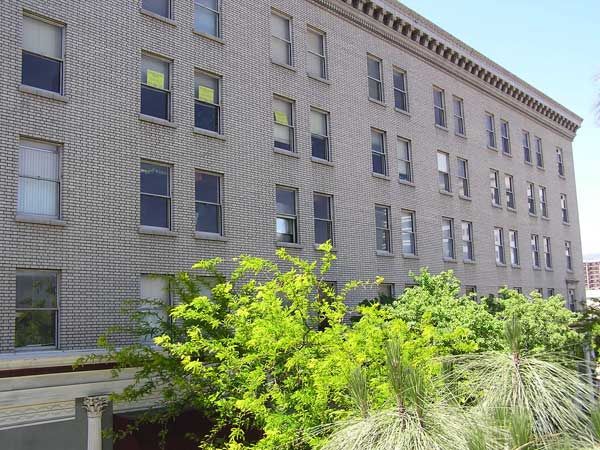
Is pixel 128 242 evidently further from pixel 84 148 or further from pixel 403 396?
pixel 403 396

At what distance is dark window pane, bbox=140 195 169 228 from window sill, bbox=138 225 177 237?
239 mm

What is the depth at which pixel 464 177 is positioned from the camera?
34344mm

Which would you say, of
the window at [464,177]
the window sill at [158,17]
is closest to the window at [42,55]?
the window sill at [158,17]

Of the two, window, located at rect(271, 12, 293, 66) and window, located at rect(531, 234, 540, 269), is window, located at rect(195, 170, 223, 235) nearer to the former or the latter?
window, located at rect(271, 12, 293, 66)

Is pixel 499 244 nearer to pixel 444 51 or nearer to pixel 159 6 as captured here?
pixel 444 51

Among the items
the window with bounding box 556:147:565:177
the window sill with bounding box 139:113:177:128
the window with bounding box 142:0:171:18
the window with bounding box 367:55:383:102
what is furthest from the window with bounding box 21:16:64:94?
the window with bounding box 556:147:565:177

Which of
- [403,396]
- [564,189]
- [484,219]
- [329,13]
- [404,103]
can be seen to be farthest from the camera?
[564,189]

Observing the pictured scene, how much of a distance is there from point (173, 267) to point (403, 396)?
15.4 meters

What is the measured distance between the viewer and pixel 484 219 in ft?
116

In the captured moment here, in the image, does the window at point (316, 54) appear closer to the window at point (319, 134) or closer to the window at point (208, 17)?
the window at point (319, 134)

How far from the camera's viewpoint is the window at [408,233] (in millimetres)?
29406

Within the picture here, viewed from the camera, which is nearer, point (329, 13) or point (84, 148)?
point (84, 148)

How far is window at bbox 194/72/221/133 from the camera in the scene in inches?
859

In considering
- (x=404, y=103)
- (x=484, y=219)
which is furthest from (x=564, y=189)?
(x=404, y=103)
